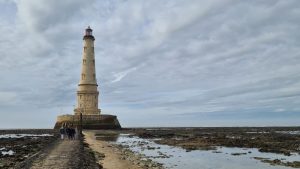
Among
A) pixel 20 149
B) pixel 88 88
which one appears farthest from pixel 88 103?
pixel 20 149

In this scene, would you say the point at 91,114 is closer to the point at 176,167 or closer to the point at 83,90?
the point at 83,90

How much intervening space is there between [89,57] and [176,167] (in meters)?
53.7

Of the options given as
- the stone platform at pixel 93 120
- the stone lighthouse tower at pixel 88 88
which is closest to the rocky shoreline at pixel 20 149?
the stone platform at pixel 93 120

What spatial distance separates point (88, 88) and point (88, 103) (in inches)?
103

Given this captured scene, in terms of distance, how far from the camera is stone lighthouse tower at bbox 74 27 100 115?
69750 millimetres

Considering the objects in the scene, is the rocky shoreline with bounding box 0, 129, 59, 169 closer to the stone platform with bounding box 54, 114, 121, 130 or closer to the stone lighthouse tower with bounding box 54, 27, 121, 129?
the stone platform with bounding box 54, 114, 121, 130

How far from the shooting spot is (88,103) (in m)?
70.1

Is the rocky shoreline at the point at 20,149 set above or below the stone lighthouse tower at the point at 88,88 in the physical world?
below

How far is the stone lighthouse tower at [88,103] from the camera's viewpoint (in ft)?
226

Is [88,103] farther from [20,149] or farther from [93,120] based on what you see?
[20,149]

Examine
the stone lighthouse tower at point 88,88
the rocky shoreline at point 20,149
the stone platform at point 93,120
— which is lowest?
the rocky shoreline at point 20,149

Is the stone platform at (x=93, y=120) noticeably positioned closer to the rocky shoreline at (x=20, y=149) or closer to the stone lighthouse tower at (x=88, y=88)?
the stone lighthouse tower at (x=88, y=88)

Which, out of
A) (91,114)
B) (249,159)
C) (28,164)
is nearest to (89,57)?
(91,114)

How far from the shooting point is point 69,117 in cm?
6881
